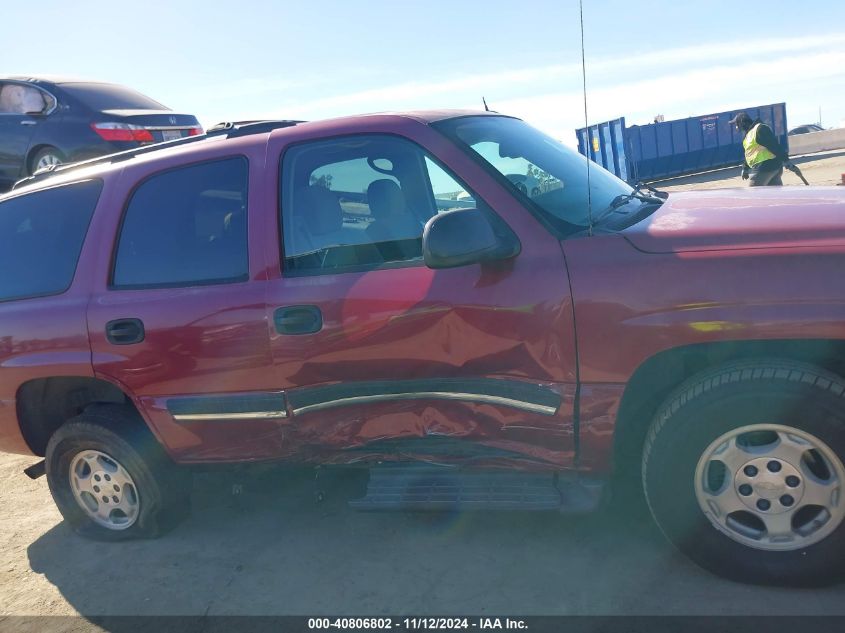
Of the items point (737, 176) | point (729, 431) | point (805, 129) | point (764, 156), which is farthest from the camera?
point (805, 129)

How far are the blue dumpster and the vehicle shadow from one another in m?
21.3

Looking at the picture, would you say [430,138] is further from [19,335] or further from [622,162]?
[622,162]

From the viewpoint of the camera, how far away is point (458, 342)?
2.91 meters

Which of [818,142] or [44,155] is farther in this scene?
[818,142]

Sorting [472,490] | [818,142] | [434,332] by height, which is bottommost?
[472,490]

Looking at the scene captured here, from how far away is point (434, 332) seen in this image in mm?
2930

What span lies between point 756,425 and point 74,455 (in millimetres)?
3312

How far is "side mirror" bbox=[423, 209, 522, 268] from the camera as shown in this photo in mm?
2709

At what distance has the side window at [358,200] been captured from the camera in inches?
122

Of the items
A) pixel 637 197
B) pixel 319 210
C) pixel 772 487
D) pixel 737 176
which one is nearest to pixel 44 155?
pixel 319 210

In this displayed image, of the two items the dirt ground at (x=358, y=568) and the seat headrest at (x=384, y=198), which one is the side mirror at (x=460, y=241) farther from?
the dirt ground at (x=358, y=568)

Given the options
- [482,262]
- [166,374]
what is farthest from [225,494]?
[482,262]

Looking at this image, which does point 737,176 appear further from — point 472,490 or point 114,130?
point 472,490

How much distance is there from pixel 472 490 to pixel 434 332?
0.73m
